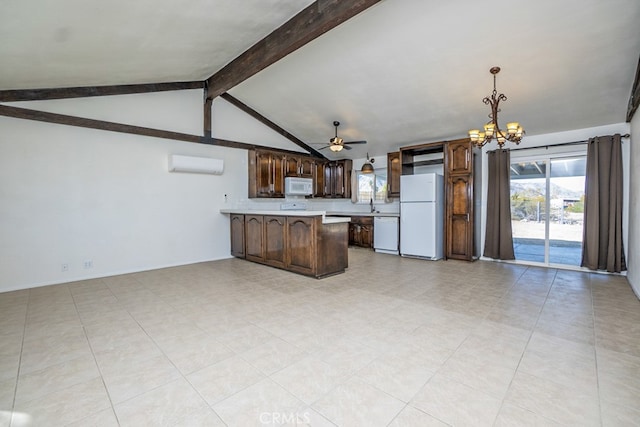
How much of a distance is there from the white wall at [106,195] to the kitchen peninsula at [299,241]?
1.04 m

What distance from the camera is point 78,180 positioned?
170 inches

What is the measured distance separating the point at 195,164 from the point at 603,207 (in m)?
6.74

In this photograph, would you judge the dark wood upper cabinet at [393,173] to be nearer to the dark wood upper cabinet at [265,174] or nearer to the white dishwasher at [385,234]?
the white dishwasher at [385,234]

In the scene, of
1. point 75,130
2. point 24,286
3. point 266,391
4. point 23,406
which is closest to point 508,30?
point 266,391

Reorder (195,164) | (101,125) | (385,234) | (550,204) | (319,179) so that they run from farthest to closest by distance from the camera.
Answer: (319,179) → (385,234) → (195,164) → (550,204) → (101,125)

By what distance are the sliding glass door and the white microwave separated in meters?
4.23

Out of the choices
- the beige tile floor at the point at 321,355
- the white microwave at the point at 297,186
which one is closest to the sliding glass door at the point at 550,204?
the beige tile floor at the point at 321,355

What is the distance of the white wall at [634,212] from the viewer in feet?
11.7

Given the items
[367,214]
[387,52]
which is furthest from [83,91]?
[367,214]

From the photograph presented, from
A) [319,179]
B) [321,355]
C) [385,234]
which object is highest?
[319,179]

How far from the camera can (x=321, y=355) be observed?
7.09 ft

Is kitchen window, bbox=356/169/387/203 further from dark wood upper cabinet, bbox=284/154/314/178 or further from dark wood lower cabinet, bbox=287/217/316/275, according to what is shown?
dark wood lower cabinet, bbox=287/217/316/275

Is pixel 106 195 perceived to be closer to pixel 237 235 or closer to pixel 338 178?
pixel 237 235

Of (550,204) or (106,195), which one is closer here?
(106,195)
